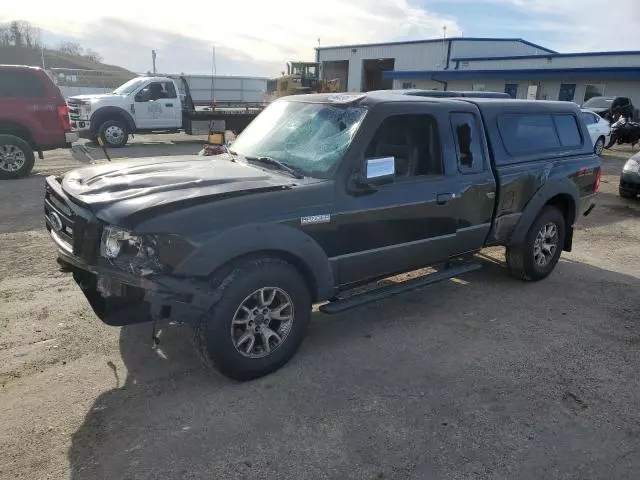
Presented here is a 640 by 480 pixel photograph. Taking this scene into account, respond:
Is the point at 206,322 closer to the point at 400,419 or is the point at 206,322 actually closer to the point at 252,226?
the point at 252,226

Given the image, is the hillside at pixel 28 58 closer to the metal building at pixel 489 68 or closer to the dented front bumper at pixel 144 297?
the metal building at pixel 489 68

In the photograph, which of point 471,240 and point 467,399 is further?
point 471,240

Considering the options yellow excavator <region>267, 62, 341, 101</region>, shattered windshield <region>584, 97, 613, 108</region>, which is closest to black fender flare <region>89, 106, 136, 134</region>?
yellow excavator <region>267, 62, 341, 101</region>

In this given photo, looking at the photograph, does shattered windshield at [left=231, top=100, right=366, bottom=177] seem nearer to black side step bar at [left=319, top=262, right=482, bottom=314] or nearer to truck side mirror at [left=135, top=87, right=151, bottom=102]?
black side step bar at [left=319, top=262, right=482, bottom=314]

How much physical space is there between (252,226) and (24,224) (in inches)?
210

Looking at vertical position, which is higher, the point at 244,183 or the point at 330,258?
the point at 244,183

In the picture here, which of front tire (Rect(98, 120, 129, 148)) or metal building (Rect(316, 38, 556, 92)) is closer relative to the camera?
front tire (Rect(98, 120, 129, 148))

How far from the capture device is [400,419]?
3.08 m

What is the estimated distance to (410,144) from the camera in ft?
13.8

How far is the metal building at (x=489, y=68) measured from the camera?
26.5 meters

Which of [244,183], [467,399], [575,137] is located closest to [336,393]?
[467,399]

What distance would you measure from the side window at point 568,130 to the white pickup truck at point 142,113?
1350 cm

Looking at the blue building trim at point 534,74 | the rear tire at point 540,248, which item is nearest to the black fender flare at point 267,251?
the rear tire at point 540,248

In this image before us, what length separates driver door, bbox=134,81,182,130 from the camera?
16.1m
